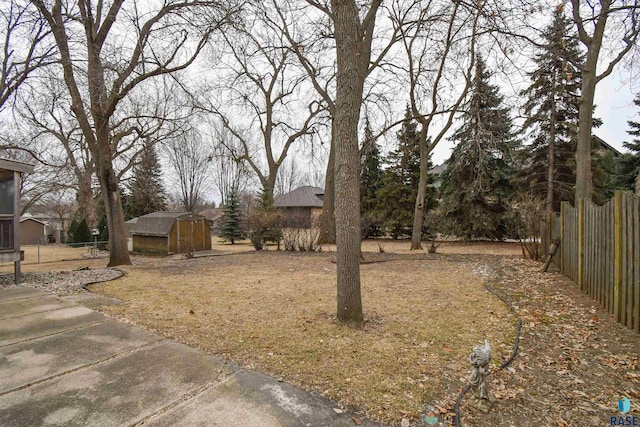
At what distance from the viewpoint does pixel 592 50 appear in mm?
8211

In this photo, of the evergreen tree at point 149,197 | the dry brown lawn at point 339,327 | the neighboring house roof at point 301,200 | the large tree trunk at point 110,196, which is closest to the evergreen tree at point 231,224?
the evergreen tree at point 149,197

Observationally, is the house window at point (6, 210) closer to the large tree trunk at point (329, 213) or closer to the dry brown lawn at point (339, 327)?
the dry brown lawn at point (339, 327)

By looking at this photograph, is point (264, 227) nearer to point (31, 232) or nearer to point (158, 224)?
point (158, 224)

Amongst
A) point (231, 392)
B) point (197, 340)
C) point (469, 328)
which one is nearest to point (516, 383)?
point (469, 328)

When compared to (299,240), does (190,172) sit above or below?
above

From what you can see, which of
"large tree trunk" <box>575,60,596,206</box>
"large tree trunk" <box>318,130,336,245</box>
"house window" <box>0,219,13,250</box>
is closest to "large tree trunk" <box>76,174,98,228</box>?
"large tree trunk" <box>318,130,336,245</box>

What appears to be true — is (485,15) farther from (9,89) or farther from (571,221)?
(9,89)

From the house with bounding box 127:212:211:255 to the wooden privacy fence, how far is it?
15.5 m

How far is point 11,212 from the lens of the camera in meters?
6.30

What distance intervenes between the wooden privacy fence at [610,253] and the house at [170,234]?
15.5 m

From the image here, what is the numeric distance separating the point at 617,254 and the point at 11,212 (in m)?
9.80

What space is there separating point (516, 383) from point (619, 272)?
8.03 ft

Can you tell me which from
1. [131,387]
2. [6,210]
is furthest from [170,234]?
[131,387]

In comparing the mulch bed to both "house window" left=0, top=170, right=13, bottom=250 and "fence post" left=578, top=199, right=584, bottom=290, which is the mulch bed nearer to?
"fence post" left=578, top=199, right=584, bottom=290
